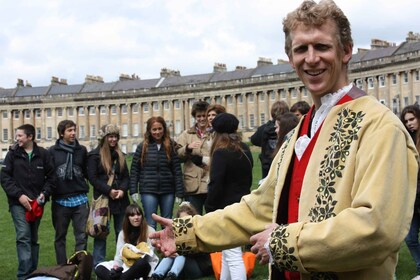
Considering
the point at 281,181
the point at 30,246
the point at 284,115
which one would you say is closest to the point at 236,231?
the point at 281,181

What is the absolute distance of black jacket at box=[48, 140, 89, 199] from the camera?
1002cm

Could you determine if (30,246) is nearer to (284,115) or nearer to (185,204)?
(185,204)

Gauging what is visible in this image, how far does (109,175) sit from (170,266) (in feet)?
6.28

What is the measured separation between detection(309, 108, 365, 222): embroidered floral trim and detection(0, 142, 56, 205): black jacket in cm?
781

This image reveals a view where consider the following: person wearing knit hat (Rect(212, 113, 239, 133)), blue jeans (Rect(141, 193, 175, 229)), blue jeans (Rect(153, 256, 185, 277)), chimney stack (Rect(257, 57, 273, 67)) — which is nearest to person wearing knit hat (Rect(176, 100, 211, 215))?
blue jeans (Rect(141, 193, 175, 229))

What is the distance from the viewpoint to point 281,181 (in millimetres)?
2846

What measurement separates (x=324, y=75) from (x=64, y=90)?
103711mm

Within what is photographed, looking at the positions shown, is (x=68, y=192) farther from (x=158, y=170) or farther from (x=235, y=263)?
(x=235, y=263)

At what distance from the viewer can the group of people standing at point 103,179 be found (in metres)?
9.58

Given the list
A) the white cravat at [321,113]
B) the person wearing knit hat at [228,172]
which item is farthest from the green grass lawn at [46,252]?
the white cravat at [321,113]

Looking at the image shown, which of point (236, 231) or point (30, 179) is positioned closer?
point (236, 231)

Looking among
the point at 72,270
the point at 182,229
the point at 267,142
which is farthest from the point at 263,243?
the point at 267,142

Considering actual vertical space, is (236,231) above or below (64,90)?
below

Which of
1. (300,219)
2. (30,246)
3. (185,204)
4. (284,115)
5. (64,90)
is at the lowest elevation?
(30,246)
